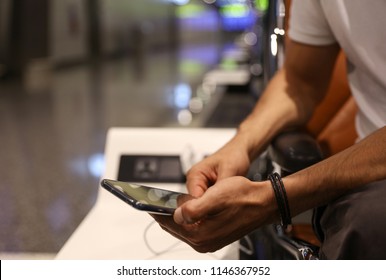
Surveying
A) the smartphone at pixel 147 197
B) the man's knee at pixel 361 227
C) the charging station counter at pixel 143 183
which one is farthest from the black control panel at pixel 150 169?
the man's knee at pixel 361 227

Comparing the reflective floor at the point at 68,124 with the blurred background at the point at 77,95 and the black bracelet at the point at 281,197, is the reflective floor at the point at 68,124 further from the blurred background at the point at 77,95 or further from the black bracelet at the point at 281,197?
the black bracelet at the point at 281,197

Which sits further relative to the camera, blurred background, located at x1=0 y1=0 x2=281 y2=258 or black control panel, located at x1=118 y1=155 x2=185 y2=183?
blurred background, located at x1=0 y1=0 x2=281 y2=258

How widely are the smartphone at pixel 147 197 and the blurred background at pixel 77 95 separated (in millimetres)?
810

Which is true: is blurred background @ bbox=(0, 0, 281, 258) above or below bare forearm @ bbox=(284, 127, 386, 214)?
below

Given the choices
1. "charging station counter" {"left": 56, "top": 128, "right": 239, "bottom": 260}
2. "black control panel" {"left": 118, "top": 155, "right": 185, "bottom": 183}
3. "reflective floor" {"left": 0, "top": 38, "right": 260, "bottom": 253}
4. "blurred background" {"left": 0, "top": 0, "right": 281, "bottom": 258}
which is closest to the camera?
"charging station counter" {"left": 56, "top": 128, "right": 239, "bottom": 260}

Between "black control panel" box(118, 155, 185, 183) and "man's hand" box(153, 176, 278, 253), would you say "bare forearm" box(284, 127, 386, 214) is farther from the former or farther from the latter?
"black control panel" box(118, 155, 185, 183)

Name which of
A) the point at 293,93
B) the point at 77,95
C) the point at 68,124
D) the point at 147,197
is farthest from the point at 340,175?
the point at 77,95

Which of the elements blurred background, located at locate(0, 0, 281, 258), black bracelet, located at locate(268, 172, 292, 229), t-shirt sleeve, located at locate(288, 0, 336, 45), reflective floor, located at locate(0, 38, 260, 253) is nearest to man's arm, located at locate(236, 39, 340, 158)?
t-shirt sleeve, located at locate(288, 0, 336, 45)

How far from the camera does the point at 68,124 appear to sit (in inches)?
164

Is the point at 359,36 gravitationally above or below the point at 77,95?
above

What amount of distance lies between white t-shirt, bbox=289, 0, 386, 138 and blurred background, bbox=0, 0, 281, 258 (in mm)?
286

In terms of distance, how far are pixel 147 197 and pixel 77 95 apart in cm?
499

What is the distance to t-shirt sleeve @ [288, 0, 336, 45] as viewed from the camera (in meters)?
1.29

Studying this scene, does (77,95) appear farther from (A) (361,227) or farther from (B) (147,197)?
(A) (361,227)
